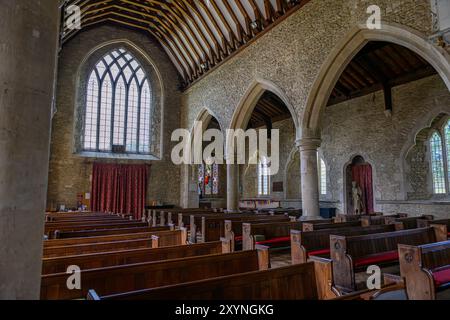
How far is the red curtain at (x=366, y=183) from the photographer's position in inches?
404

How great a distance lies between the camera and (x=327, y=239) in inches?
160

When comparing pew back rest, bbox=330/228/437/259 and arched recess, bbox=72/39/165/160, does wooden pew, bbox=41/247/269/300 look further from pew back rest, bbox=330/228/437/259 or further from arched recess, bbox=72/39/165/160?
arched recess, bbox=72/39/165/160

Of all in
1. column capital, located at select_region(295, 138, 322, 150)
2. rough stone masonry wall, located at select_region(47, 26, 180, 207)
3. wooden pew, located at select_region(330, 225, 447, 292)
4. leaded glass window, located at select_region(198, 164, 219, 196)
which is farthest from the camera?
leaded glass window, located at select_region(198, 164, 219, 196)

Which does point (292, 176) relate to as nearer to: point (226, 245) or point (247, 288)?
point (226, 245)

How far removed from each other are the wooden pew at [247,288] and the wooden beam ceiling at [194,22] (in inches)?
270

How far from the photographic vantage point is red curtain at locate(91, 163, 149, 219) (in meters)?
11.4

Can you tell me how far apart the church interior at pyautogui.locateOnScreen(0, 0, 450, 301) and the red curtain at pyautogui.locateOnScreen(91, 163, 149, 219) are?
6cm

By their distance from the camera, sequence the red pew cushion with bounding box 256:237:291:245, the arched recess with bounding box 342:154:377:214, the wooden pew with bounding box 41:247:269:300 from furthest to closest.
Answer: the arched recess with bounding box 342:154:377:214
the red pew cushion with bounding box 256:237:291:245
the wooden pew with bounding box 41:247:269:300

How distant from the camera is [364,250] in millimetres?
3502

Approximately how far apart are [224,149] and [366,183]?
5159 millimetres

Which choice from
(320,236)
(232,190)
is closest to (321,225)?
(320,236)

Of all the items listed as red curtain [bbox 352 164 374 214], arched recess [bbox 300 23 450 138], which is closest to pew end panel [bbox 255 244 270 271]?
arched recess [bbox 300 23 450 138]
